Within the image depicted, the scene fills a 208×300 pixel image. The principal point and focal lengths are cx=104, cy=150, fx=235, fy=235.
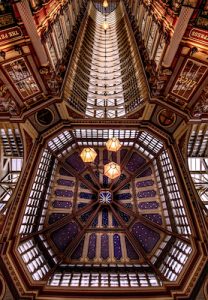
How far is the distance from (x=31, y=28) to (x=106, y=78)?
48.6 feet

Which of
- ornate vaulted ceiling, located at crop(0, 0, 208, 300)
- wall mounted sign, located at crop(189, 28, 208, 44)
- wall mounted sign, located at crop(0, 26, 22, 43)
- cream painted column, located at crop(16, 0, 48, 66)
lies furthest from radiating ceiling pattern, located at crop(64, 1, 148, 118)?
wall mounted sign, located at crop(0, 26, 22, 43)

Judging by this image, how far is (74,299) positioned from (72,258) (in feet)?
21.3

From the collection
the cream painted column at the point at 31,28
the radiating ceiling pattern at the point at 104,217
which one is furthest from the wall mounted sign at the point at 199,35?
the radiating ceiling pattern at the point at 104,217

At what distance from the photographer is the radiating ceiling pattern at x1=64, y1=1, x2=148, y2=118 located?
18.9 m

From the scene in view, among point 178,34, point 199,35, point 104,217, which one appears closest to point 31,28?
point 178,34

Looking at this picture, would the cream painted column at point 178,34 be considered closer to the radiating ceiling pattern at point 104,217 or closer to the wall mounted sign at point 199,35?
the wall mounted sign at point 199,35

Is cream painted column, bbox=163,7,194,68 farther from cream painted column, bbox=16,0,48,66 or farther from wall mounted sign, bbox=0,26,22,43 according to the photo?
wall mounted sign, bbox=0,26,22,43

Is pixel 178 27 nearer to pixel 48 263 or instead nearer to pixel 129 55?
pixel 129 55

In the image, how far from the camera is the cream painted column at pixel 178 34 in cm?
1048

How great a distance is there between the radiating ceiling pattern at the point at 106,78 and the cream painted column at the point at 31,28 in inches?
151

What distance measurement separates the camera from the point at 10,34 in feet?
36.1

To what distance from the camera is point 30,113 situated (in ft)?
48.9

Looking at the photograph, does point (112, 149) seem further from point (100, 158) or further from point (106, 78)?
point (106, 78)

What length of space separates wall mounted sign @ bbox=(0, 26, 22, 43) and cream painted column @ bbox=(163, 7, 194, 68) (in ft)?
24.9
